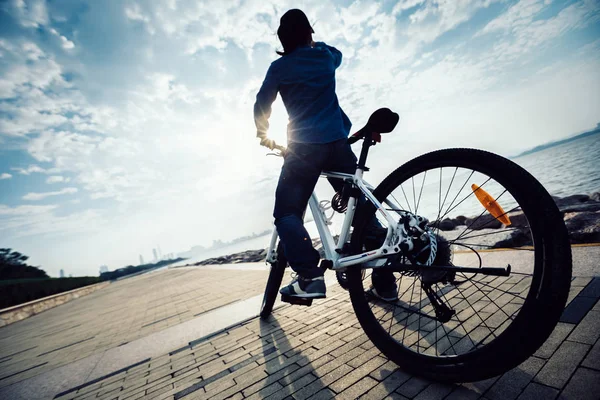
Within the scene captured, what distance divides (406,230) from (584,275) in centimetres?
A: 168

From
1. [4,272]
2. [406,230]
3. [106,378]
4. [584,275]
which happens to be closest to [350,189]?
[406,230]

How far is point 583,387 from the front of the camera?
1143mm

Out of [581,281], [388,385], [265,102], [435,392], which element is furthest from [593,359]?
[265,102]

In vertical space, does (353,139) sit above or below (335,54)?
below

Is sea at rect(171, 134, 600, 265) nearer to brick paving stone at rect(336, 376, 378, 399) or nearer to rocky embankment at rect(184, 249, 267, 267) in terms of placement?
brick paving stone at rect(336, 376, 378, 399)


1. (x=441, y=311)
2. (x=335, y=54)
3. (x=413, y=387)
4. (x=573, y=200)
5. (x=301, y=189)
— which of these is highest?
(x=335, y=54)

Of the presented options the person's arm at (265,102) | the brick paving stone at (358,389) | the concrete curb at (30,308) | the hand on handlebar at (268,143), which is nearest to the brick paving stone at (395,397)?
the brick paving stone at (358,389)

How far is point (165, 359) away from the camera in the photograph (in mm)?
2654

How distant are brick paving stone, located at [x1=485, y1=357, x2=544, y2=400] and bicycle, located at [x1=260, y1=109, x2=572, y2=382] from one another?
0.11 meters

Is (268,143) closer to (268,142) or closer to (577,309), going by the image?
(268,142)

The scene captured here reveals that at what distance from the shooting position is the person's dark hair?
2.20m

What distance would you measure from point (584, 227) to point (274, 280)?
14.8 feet

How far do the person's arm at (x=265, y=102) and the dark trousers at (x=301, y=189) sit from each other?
357 millimetres

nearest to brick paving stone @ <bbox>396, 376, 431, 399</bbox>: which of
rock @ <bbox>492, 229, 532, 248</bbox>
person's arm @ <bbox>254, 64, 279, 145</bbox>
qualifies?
person's arm @ <bbox>254, 64, 279, 145</bbox>
